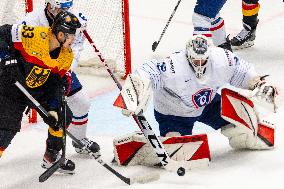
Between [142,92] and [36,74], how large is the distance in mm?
521

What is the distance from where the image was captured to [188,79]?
4.01 m

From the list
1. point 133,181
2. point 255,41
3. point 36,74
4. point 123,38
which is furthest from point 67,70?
point 255,41

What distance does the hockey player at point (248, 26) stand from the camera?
6.12 metres

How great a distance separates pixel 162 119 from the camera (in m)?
4.21

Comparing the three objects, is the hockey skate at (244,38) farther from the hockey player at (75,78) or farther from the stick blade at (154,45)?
the hockey player at (75,78)

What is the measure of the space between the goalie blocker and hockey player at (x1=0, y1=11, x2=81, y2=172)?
376 millimetres

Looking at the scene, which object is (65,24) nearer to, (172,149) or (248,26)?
(172,149)

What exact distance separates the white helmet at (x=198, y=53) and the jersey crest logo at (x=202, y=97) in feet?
0.32

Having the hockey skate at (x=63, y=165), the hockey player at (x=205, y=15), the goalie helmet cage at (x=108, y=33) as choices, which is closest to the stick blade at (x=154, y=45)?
the goalie helmet cage at (x=108, y=33)

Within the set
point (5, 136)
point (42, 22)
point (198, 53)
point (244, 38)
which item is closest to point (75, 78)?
point (42, 22)

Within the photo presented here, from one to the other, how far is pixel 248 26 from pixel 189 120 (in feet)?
7.22

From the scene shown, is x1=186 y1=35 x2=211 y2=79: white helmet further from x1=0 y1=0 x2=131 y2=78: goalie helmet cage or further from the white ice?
x1=0 y1=0 x2=131 y2=78: goalie helmet cage

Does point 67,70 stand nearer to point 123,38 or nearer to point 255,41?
point 123,38

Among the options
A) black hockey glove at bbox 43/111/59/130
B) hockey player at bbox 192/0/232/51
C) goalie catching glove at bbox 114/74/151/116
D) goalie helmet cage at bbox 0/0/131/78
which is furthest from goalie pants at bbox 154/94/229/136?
goalie helmet cage at bbox 0/0/131/78
